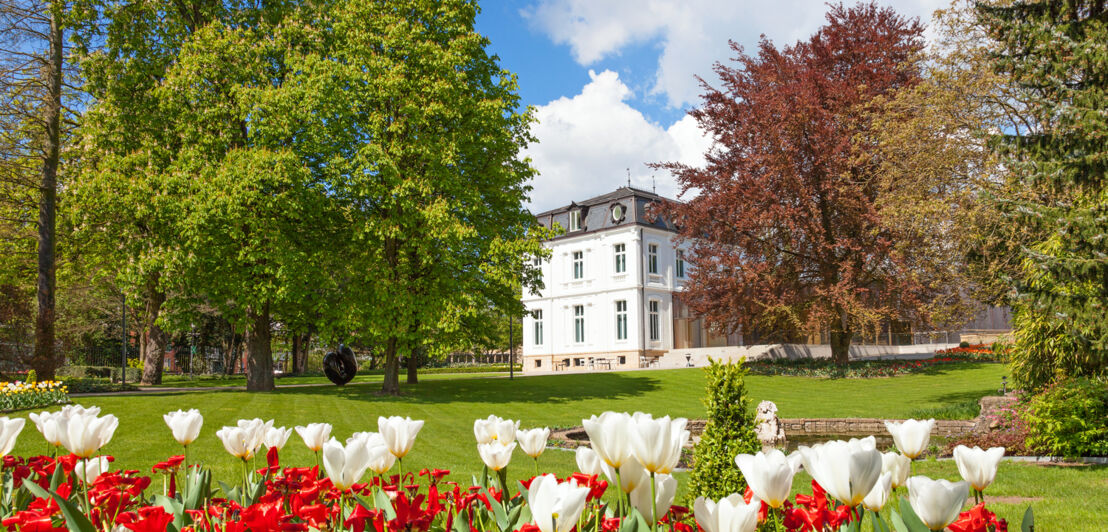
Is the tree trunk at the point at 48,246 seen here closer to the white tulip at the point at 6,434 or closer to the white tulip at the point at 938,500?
the white tulip at the point at 6,434

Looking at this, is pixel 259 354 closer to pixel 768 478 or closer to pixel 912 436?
pixel 912 436

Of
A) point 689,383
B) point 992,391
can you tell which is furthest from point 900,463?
point 689,383

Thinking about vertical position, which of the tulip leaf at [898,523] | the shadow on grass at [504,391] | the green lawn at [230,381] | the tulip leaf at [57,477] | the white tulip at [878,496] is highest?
the white tulip at [878,496]

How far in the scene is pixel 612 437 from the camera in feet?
6.20

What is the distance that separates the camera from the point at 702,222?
27.0 m

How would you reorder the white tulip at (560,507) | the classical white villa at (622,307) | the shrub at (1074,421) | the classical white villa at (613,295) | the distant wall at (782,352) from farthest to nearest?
the classical white villa at (613,295)
the classical white villa at (622,307)
the distant wall at (782,352)
the shrub at (1074,421)
the white tulip at (560,507)

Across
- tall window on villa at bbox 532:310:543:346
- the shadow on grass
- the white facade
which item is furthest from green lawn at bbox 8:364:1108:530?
tall window on villa at bbox 532:310:543:346

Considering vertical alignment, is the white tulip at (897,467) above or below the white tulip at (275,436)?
below

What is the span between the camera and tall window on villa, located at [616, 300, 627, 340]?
130ft

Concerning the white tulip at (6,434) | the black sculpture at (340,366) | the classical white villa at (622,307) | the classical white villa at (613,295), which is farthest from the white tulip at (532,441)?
the classical white villa at (613,295)

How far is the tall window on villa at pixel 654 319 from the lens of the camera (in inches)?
→ 1561

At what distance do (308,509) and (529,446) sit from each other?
1046 mm

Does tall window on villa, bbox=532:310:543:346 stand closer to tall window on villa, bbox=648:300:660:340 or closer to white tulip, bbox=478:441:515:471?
tall window on villa, bbox=648:300:660:340

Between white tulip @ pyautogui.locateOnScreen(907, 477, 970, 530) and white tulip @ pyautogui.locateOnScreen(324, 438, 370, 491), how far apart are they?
1574 mm
